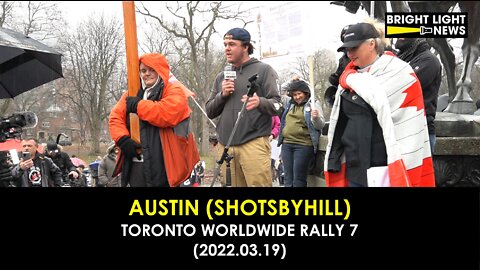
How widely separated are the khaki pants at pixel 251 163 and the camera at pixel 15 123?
1115 mm

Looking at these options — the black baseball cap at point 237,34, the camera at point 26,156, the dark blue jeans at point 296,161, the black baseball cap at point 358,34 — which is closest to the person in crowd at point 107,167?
the camera at point 26,156

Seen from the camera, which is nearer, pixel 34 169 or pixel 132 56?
pixel 132 56

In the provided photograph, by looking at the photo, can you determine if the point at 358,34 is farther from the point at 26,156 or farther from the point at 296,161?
the point at 26,156

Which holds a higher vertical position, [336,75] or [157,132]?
[336,75]

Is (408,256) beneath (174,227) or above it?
beneath

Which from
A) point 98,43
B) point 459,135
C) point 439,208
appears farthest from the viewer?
point 459,135

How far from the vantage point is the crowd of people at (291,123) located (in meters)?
2.01

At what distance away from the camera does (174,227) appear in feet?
5.26

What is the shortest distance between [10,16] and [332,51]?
2098 millimetres

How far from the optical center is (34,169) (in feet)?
11.7

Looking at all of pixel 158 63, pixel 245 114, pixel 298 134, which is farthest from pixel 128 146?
pixel 298 134

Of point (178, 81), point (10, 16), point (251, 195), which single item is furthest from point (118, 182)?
point (10, 16)

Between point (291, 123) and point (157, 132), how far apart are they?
1.34 m

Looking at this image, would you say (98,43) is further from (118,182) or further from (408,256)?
(408,256)
